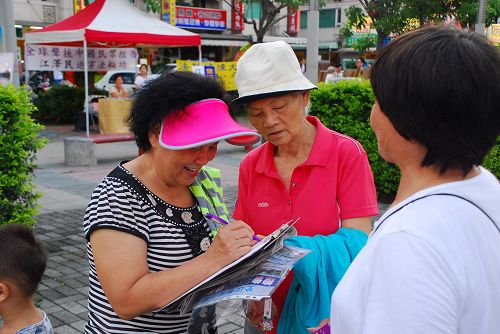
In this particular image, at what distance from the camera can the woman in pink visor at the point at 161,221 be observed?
1484mm

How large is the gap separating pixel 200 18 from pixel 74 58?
656 inches

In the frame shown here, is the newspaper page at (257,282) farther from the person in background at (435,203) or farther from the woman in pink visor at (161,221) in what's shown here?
the person in background at (435,203)

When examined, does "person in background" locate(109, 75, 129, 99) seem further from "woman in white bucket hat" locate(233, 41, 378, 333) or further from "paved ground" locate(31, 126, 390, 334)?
"woman in white bucket hat" locate(233, 41, 378, 333)

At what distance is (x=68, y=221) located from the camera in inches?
235

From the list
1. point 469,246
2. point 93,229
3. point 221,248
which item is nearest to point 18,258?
point 93,229

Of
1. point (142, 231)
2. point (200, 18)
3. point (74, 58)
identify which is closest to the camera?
point (142, 231)

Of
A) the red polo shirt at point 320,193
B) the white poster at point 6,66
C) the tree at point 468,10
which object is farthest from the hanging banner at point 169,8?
the red polo shirt at point 320,193

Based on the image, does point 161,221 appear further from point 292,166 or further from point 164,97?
point 292,166

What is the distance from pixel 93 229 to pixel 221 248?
0.38 meters

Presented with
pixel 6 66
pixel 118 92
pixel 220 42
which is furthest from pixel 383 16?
pixel 220 42

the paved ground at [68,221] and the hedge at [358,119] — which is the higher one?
the hedge at [358,119]

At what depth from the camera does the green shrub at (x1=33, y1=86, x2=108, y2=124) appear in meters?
15.6

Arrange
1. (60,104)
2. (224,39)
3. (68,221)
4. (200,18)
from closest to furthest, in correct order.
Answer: (68,221), (60,104), (200,18), (224,39)

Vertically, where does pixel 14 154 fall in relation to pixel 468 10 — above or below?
below
